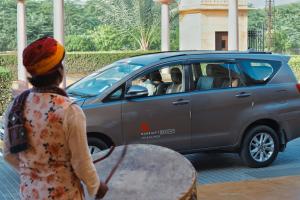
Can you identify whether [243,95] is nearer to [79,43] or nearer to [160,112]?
[160,112]

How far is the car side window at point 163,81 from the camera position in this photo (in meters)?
8.21

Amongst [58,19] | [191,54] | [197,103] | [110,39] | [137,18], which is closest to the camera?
[197,103]

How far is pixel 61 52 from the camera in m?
3.12

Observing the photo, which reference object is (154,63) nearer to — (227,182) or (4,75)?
(227,182)

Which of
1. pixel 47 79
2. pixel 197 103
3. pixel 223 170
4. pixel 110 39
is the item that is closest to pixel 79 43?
pixel 110 39

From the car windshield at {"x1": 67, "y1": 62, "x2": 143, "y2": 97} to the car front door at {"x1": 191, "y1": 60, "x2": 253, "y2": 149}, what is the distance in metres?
0.97

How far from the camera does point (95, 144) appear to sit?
770cm

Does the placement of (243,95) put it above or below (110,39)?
below

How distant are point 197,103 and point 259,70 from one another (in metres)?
1.35

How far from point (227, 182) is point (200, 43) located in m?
20.8

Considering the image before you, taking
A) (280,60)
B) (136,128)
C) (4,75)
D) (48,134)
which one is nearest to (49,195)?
(48,134)

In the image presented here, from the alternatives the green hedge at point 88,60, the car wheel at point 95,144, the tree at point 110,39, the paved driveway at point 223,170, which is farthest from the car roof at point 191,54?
the tree at point 110,39

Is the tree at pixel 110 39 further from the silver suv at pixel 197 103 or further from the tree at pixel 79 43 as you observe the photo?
the silver suv at pixel 197 103

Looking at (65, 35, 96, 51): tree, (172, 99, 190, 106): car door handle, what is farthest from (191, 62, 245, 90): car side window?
(65, 35, 96, 51): tree
